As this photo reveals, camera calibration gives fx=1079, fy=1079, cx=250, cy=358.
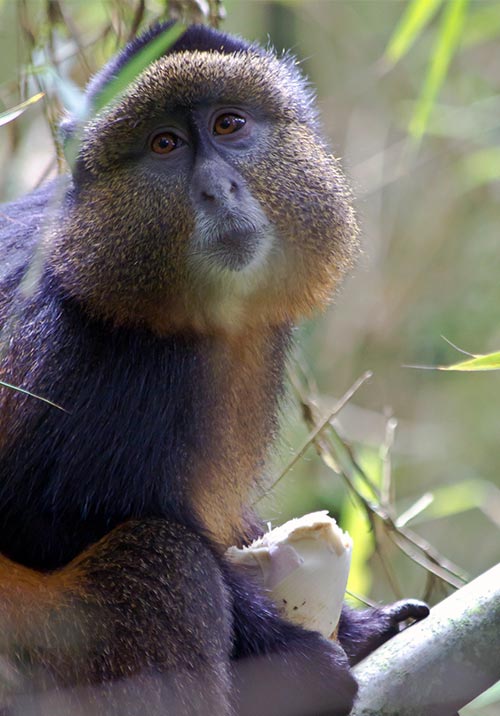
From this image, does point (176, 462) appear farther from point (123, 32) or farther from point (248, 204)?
point (123, 32)

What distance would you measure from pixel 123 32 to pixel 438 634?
2.90 meters

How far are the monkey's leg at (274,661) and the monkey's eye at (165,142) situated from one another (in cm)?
137

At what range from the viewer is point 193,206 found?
3426 millimetres

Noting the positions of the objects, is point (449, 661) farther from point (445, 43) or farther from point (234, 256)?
point (445, 43)

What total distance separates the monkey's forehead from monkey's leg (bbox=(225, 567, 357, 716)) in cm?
155

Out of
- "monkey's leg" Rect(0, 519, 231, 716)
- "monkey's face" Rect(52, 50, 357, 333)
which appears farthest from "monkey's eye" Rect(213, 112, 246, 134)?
"monkey's leg" Rect(0, 519, 231, 716)

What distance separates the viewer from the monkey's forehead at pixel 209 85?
3.56 meters

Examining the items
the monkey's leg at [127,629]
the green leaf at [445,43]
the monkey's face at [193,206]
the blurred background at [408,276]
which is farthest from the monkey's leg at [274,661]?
the blurred background at [408,276]

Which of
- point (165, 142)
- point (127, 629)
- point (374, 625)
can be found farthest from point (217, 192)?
point (374, 625)

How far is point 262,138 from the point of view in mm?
3676

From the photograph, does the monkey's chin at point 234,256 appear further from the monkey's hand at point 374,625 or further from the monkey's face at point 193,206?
the monkey's hand at point 374,625

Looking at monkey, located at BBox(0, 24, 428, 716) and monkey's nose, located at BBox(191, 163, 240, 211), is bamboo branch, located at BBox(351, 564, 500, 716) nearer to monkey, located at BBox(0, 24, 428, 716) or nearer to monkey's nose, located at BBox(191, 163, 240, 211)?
monkey, located at BBox(0, 24, 428, 716)

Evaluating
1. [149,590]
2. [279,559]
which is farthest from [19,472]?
[279,559]

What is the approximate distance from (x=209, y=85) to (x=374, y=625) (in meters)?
1.92
